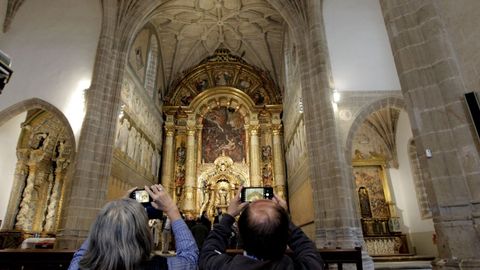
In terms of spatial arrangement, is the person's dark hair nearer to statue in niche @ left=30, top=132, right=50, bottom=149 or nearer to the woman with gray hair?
the woman with gray hair

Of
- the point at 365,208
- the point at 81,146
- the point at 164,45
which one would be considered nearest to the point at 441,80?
the point at 81,146

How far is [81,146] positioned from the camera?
9.79 meters

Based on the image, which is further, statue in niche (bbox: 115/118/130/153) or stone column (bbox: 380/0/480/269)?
statue in niche (bbox: 115/118/130/153)

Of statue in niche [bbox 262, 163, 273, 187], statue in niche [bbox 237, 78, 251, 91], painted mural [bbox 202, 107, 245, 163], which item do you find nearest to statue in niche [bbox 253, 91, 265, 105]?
statue in niche [bbox 237, 78, 251, 91]

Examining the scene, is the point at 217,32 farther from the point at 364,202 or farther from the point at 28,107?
the point at 364,202

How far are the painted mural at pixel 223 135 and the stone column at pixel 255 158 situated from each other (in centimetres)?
81

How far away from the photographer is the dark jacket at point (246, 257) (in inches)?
58.6

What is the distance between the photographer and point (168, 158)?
62.4 ft

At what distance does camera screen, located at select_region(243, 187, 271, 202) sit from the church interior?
242 centimetres

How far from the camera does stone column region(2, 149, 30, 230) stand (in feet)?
40.8

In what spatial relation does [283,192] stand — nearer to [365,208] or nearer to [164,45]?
[365,208]

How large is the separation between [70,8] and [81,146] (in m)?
5.96

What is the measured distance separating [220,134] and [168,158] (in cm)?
376

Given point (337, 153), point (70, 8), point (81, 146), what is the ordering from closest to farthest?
point (337, 153), point (81, 146), point (70, 8)
